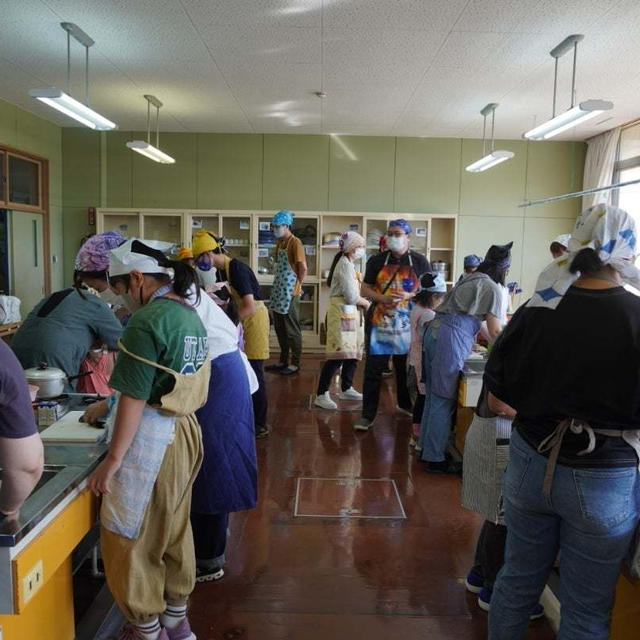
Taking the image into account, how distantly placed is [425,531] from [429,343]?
1131mm

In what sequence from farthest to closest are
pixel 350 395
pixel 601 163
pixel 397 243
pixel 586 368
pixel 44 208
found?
pixel 44 208 < pixel 601 163 < pixel 350 395 < pixel 397 243 < pixel 586 368

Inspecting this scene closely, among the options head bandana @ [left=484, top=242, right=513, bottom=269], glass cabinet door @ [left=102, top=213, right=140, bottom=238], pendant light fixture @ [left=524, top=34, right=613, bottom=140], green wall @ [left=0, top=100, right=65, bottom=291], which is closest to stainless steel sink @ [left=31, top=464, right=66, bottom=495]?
head bandana @ [left=484, top=242, right=513, bottom=269]

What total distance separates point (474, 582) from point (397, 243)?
7.96 feet

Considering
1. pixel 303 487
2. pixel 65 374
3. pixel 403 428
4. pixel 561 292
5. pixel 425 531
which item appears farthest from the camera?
pixel 403 428

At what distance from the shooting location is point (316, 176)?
26.3 feet

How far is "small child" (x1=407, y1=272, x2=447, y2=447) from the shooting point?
12.9 ft

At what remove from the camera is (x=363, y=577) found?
2.52 metres

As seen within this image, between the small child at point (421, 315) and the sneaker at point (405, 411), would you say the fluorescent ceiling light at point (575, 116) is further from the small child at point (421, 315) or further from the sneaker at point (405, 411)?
the sneaker at point (405, 411)

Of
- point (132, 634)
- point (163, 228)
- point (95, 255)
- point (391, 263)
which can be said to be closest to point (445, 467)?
point (391, 263)

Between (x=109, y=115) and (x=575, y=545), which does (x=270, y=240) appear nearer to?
(x=109, y=115)

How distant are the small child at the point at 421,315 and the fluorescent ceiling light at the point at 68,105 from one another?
9.74 feet

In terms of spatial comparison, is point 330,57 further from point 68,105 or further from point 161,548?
point 161,548

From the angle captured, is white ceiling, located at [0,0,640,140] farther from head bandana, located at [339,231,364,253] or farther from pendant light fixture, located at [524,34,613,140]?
head bandana, located at [339,231,364,253]

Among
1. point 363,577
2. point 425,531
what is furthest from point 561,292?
point 425,531
